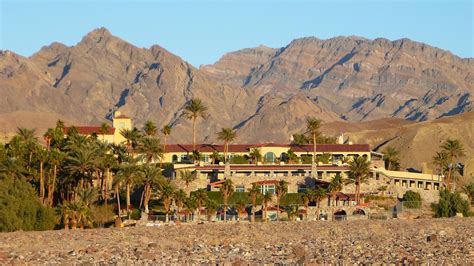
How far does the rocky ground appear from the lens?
44856 millimetres

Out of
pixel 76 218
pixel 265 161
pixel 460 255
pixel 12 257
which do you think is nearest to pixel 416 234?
pixel 460 255

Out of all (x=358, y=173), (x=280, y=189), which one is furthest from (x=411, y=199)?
(x=280, y=189)

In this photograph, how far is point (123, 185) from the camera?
337 feet

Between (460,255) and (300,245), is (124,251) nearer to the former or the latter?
(300,245)

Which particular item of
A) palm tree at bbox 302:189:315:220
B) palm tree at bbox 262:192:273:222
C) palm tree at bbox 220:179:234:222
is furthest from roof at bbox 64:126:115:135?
palm tree at bbox 302:189:315:220

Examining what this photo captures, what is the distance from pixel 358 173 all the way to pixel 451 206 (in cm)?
1177

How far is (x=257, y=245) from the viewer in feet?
177

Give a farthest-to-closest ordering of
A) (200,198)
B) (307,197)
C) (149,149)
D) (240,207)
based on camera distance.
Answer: (149,149) < (307,197) < (240,207) < (200,198)

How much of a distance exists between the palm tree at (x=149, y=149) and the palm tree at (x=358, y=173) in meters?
23.1

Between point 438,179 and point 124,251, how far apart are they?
78616 millimetres

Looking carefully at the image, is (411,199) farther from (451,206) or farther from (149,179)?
(149,179)

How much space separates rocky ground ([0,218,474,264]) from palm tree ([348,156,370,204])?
30.3m

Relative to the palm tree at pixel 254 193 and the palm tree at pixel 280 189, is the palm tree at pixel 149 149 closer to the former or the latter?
the palm tree at pixel 254 193

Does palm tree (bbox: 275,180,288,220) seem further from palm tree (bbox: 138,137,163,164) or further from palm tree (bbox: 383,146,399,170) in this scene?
palm tree (bbox: 383,146,399,170)
